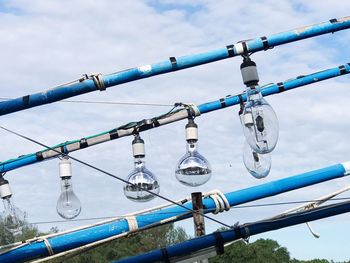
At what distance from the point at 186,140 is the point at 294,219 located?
1451mm

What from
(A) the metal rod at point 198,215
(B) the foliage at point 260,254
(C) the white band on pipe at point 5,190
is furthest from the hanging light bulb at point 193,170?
(B) the foliage at point 260,254

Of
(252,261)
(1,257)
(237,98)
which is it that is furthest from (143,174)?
(252,261)

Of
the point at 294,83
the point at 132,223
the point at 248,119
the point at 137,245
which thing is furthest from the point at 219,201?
the point at 137,245

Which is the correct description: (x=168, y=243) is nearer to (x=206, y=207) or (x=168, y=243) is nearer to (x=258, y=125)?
(x=206, y=207)

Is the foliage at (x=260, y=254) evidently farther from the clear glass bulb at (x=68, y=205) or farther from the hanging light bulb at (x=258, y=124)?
the hanging light bulb at (x=258, y=124)

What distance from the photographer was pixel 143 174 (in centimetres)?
870

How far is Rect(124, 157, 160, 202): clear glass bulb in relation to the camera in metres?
8.62

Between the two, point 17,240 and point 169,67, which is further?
point 17,240

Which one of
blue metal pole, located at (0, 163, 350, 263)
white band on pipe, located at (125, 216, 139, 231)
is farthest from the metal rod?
white band on pipe, located at (125, 216, 139, 231)

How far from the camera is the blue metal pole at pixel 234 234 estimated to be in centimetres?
826

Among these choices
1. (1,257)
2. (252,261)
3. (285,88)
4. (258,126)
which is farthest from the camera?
(252,261)

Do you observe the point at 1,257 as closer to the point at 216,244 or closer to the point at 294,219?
the point at 216,244

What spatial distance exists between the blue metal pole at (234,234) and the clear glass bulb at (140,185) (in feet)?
2.31

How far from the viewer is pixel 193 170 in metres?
8.55
